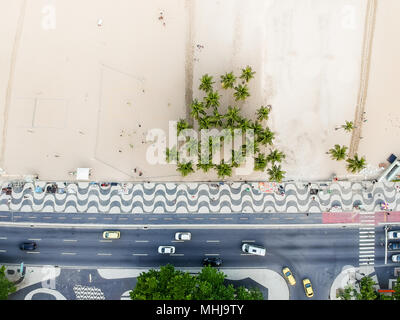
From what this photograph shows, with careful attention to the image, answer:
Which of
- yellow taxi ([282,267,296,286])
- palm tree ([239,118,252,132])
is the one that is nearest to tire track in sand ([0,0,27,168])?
palm tree ([239,118,252,132])

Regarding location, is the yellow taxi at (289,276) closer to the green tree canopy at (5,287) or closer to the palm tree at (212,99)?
the palm tree at (212,99)

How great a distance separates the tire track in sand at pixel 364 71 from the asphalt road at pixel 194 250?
1494cm

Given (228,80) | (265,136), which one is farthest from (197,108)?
(265,136)

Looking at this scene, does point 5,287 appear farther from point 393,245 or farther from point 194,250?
point 393,245

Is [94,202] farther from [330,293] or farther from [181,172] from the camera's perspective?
[330,293]

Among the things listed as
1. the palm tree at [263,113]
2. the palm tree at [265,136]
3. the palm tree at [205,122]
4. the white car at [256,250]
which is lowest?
the white car at [256,250]

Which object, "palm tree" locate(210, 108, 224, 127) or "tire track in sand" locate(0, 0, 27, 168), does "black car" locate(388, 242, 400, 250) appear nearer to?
"palm tree" locate(210, 108, 224, 127)

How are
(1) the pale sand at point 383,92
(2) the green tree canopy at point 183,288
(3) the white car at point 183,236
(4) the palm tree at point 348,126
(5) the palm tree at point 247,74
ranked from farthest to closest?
(1) the pale sand at point 383,92, (4) the palm tree at point 348,126, (3) the white car at point 183,236, (5) the palm tree at point 247,74, (2) the green tree canopy at point 183,288

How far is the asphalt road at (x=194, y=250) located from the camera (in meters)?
43.2

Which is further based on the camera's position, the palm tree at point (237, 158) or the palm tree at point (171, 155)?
the palm tree at point (171, 155)

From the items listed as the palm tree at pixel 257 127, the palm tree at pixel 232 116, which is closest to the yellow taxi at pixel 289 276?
the palm tree at pixel 257 127

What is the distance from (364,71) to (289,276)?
32273 millimetres

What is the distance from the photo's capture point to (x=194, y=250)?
43469 mm

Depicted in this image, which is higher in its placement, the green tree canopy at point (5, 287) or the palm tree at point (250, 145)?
the palm tree at point (250, 145)
